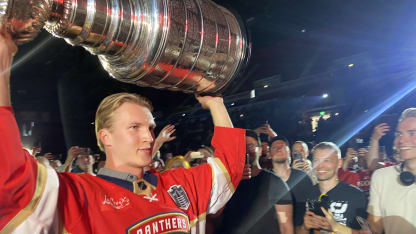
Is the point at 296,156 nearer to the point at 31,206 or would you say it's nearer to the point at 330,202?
the point at 330,202

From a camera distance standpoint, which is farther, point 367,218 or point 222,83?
point 367,218

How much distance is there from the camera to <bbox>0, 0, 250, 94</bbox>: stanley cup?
1052mm

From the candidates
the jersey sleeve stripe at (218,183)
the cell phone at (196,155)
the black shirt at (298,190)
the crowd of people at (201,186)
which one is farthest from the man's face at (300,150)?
the jersey sleeve stripe at (218,183)

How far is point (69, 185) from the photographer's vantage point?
129 cm

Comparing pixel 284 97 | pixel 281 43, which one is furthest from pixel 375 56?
pixel 284 97

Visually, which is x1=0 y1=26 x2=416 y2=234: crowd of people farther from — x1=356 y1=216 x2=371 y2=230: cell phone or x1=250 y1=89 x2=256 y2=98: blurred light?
x1=250 y1=89 x2=256 y2=98: blurred light

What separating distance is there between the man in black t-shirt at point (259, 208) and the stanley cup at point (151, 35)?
5.60 feet

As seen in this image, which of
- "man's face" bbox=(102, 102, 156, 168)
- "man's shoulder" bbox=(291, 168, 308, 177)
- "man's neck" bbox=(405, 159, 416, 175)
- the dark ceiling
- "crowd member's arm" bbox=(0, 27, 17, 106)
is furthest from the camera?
the dark ceiling

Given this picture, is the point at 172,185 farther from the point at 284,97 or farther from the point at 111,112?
the point at 284,97

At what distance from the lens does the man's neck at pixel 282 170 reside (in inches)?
133

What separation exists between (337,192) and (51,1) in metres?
2.74

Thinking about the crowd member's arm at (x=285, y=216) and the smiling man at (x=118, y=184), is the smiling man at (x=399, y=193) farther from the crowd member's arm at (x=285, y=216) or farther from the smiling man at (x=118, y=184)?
the smiling man at (x=118, y=184)

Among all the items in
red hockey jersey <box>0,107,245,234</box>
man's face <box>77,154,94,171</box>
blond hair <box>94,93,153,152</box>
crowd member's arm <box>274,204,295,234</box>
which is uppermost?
blond hair <box>94,93,153,152</box>

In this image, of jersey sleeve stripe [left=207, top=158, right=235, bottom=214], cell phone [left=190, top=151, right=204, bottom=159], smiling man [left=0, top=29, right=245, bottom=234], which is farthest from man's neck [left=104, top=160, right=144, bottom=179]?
cell phone [left=190, top=151, right=204, bottom=159]
